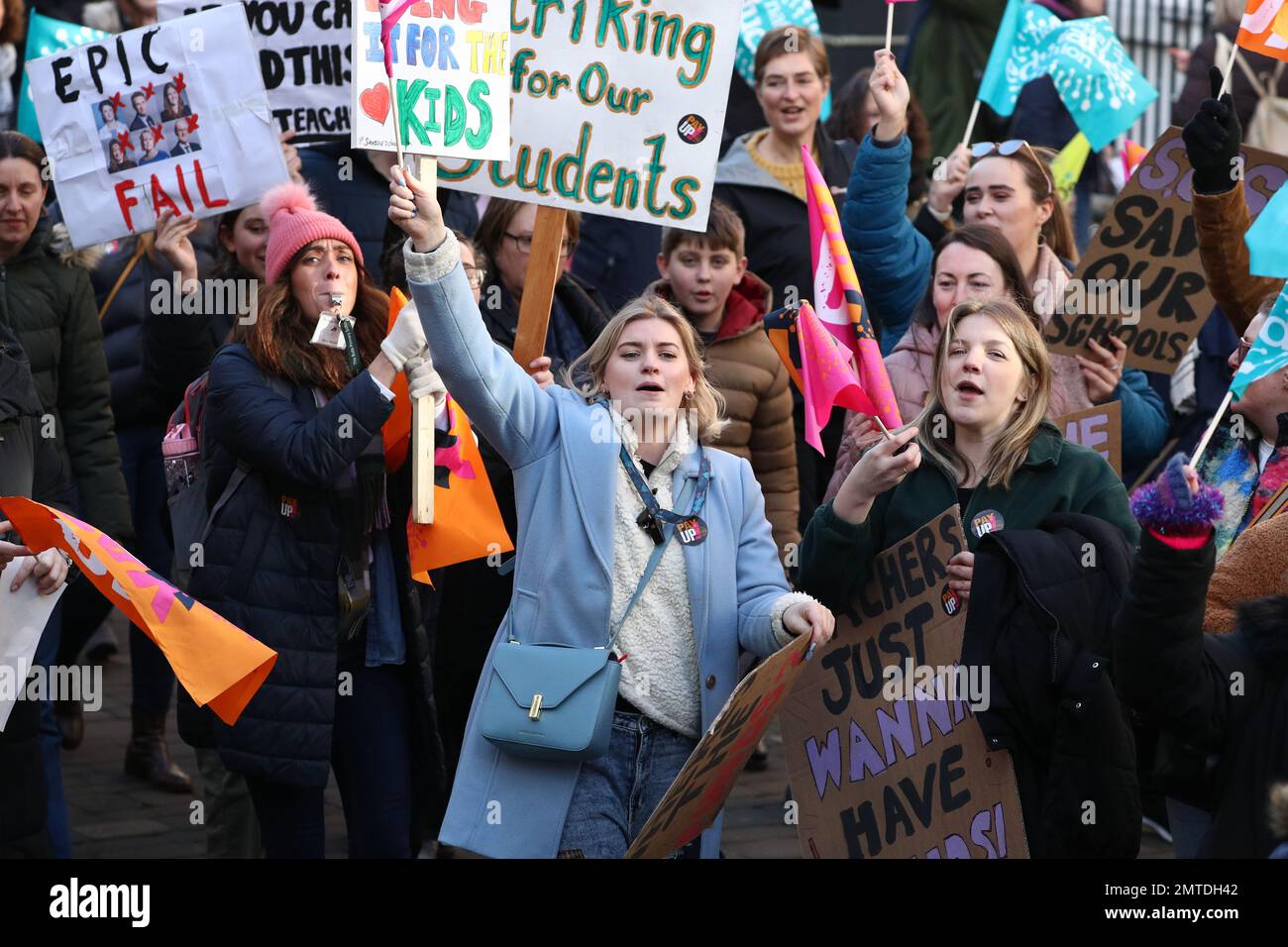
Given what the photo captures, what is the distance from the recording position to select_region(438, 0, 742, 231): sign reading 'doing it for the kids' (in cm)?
530

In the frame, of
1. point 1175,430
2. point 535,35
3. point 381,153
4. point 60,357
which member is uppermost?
point 535,35

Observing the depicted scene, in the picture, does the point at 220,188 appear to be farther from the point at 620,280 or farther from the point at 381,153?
the point at 620,280

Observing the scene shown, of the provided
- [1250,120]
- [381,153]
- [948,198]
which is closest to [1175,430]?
[948,198]

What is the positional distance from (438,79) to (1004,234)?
7.96 ft

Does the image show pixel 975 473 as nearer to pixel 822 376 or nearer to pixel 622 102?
pixel 822 376

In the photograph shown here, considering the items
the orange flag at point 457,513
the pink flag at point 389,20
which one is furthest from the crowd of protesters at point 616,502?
the pink flag at point 389,20

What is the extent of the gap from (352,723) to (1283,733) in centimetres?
254

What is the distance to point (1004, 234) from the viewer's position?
620cm

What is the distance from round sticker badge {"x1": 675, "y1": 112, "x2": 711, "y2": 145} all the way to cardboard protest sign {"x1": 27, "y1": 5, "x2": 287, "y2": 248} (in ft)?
4.57

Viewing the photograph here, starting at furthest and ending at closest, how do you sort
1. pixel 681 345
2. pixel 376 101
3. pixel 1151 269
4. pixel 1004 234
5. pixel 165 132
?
pixel 1004 234 < pixel 165 132 < pixel 1151 269 < pixel 376 101 < pixel 681 345

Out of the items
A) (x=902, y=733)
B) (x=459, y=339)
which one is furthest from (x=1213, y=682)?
(x=459, y=339)

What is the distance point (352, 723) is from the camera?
5.02 m

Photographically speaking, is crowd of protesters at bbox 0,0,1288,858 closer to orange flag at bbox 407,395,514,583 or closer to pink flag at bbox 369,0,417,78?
orange flag at bbox 407,395,514,583

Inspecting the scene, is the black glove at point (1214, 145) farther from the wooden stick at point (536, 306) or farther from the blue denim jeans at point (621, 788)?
the blue denim jeans at point (621, 788)
